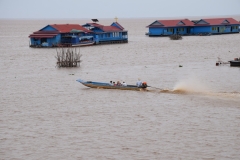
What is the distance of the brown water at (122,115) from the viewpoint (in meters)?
15.4

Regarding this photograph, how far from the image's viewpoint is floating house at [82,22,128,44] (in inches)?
2329

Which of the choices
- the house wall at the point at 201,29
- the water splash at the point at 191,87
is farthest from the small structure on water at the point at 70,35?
the water splash at the point at 191,87

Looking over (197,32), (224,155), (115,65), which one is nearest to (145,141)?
(224,155)

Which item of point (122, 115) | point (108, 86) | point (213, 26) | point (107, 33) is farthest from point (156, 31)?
point (122, 115)

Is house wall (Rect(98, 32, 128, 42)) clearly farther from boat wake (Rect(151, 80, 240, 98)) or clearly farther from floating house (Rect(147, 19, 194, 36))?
boat wake (Rect(151, 80, 240, 98))

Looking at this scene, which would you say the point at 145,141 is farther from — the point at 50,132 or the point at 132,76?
the point at 132,76

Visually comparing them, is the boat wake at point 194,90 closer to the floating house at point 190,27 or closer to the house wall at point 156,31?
the floating house at point 190,27

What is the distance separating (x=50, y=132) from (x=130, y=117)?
3775 millimetres

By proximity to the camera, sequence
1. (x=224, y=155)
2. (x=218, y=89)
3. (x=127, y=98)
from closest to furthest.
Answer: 1. (x=224, y=155)
2. (x=127, y=98)
3. (x=218, y=89)

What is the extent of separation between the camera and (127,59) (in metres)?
43.0

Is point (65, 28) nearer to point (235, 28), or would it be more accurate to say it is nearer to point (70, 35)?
point (70, 35)

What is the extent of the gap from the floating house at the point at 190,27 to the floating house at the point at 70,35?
12.2m

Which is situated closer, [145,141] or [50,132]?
[145,141]

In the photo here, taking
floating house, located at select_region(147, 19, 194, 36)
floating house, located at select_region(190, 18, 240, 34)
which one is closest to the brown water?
floating house, located at select_region(147, 19, 194, 36)
